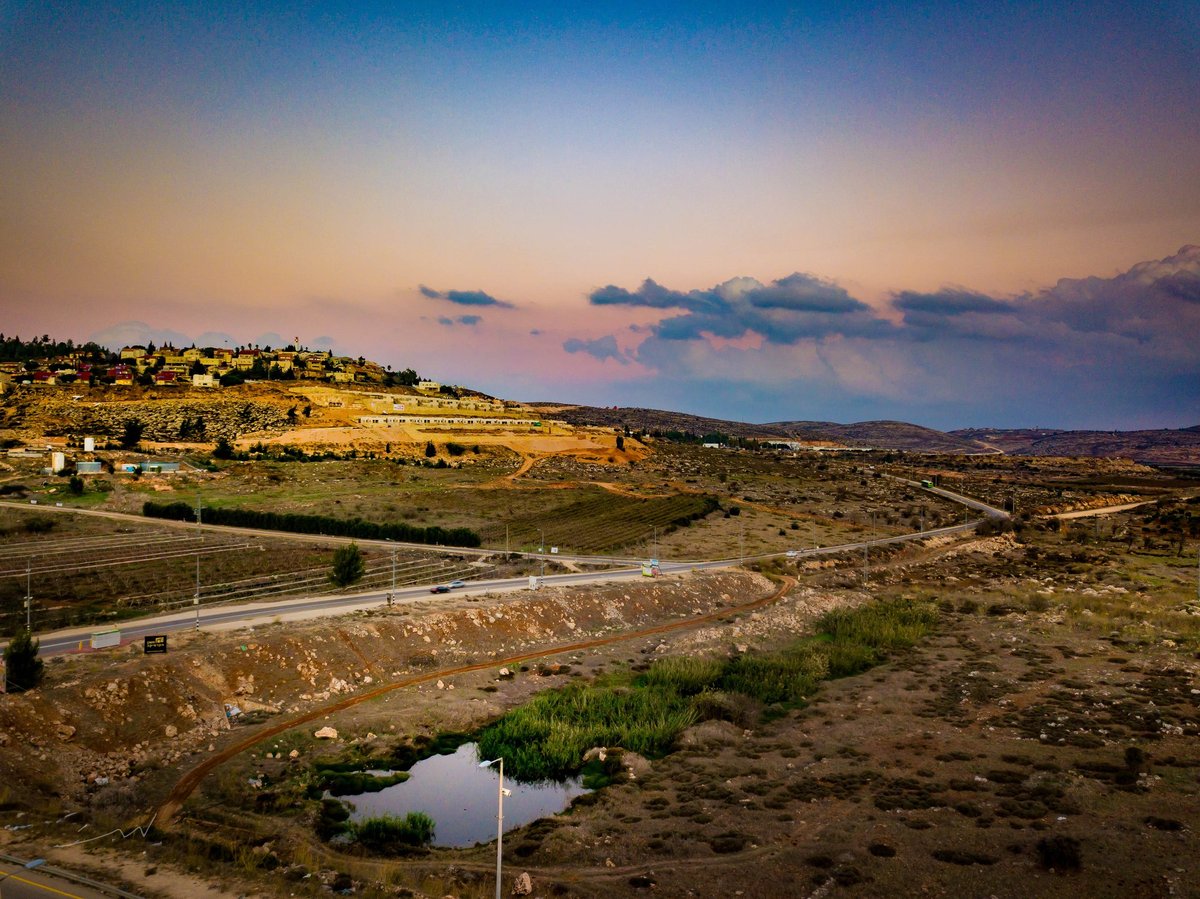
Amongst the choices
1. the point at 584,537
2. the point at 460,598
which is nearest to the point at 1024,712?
the point at 460,598

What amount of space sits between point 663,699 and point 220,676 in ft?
73.3

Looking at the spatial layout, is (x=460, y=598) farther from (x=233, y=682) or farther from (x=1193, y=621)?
(x=1193, y=621)

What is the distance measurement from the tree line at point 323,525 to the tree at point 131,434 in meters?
40.7

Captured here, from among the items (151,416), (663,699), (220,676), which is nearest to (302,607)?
(220,676)

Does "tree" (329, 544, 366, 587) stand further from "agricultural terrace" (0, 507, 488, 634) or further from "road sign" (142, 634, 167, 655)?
"road sign" (142, 634, 167, 655)

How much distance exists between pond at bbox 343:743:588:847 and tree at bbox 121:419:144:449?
10835cm

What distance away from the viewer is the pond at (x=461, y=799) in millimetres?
25981

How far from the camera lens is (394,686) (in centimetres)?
3925

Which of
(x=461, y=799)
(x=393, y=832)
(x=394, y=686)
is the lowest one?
(x=461, y=799)

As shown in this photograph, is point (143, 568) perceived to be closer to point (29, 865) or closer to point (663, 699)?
point (29, 865)

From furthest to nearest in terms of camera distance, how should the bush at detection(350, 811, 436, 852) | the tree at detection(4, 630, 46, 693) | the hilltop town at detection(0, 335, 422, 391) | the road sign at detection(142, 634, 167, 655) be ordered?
1. the hilltop town at detection(0, 335, 422, 391)
2. the road sign at detection(142, 634, 167, 655)
3. the tree at detection(4, 630, 46, 693)
4. the bush at detection(350, 811, 436, 852)

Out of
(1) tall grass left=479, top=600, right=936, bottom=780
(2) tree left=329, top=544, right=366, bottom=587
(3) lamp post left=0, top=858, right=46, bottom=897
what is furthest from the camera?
(2) tree left=329, top=544, right=366, bottom=587

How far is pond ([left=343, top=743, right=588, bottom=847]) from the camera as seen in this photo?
26.0 m

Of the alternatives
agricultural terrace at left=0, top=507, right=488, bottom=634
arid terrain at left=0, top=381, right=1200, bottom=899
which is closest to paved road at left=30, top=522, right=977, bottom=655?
arid terrain at left=0, top=381, right=1200, bottom=899
